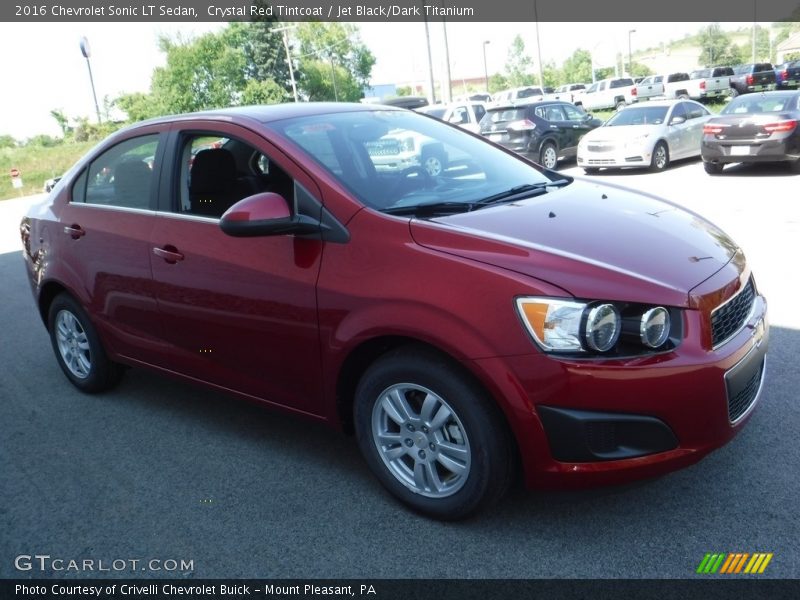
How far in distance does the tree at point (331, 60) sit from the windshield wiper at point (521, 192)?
276ft

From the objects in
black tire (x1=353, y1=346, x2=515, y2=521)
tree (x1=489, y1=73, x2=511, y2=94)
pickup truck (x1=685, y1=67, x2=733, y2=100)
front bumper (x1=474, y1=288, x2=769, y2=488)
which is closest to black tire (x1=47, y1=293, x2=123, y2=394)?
black tire (x1=353, y1=346, x2=515, y2=521)

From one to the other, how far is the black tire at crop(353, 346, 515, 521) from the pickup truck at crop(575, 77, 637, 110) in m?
40.2

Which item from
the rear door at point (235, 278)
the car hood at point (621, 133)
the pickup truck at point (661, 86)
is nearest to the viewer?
the rear door at point (235, 278)

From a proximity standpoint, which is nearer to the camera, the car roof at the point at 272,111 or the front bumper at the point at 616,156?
the car roof at the point at 272,111

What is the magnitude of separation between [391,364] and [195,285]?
1.26 m

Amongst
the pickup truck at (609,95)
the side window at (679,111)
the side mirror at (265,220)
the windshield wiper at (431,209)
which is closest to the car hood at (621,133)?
the side window at (679,111)

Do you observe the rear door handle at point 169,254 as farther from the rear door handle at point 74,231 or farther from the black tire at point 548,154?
the black tire at point 548,154

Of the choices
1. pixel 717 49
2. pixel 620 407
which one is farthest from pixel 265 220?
pixel 717 49

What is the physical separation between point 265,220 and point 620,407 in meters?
1.62

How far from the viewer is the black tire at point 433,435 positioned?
287cm

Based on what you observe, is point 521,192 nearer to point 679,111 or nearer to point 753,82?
point 679,111

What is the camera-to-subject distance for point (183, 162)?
13.4 feet
